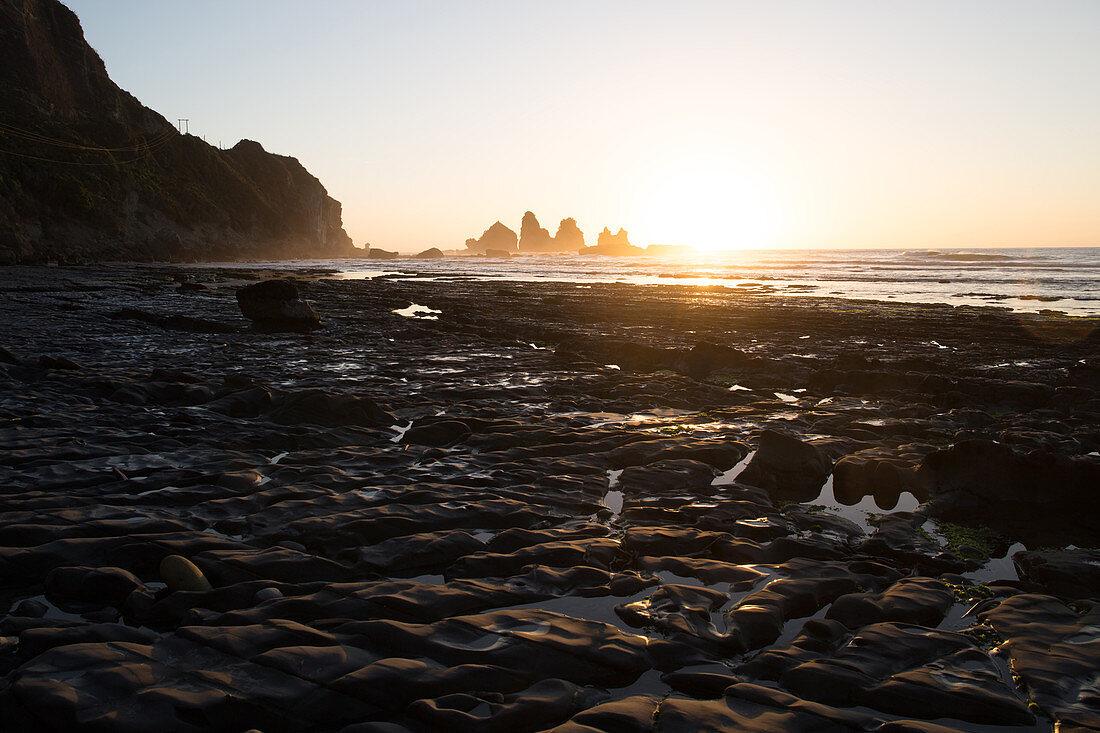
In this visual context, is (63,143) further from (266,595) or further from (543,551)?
(543,551)

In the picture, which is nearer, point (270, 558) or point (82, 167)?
point (270, 558)

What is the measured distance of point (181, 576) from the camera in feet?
16.3

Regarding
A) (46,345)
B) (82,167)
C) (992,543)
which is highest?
(82,167)

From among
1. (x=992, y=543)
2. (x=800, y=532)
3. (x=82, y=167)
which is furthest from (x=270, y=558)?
(x=82, y=167)

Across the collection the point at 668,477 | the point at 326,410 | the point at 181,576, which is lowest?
the point at 668,477

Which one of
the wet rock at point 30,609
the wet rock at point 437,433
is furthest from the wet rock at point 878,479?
the wet rock at point 30,609

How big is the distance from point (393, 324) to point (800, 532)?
20.1m

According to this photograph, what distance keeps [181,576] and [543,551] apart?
2996mm

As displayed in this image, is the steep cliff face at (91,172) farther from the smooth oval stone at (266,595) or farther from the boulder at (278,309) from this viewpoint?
the smooth oval stone at (266,595)

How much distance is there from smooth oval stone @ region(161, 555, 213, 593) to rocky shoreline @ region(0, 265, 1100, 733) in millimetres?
43

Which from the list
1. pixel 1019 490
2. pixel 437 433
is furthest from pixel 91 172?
pixel 1019 490

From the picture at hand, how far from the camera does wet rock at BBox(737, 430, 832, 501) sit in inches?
325

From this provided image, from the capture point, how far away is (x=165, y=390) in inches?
448

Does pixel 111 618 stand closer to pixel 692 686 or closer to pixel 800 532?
pixel 692 686
